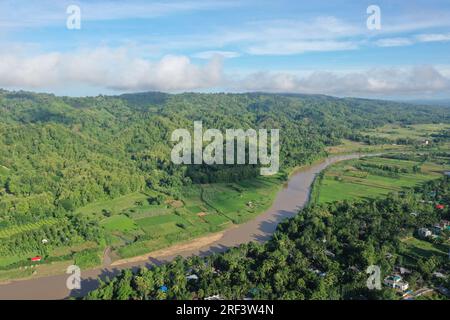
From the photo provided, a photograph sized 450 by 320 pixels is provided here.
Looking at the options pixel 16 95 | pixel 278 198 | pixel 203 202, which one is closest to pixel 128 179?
pixel 203 202

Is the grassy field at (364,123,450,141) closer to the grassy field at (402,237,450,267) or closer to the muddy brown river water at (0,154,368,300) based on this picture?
the muddy brown river water at (0,154,368,300)

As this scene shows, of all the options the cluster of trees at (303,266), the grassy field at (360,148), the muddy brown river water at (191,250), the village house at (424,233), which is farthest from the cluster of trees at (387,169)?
the village house at (424,233)

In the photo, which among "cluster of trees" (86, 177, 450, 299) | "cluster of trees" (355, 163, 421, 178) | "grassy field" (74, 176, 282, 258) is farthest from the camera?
"cluster of trees" (355, 163, 421, 178)

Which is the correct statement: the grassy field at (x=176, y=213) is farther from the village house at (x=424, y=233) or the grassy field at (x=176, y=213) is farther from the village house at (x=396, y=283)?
the village house at (x=396, y=283)

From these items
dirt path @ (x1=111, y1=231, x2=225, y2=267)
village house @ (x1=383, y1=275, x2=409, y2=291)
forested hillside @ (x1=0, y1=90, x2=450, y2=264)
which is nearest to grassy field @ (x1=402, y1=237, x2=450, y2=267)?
village house @ (x1=383, y1=275, x2=409, y2=291)

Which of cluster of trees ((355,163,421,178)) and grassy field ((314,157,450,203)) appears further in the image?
cluster of trees ((355,163,421,178))
